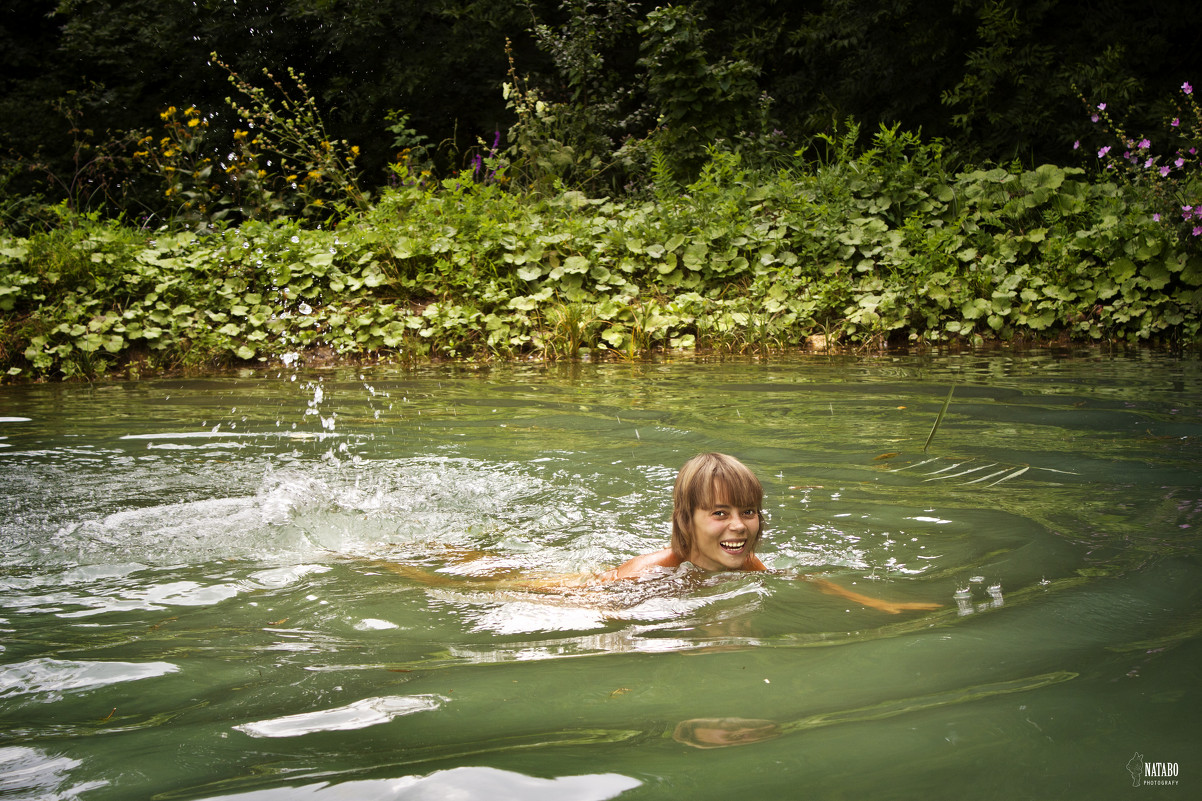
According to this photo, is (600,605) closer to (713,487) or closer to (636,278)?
(713,487)

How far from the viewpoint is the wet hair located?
351cm

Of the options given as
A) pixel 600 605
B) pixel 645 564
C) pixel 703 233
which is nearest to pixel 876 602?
pixel 600 605

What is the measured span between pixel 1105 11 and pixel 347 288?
10.4 metres

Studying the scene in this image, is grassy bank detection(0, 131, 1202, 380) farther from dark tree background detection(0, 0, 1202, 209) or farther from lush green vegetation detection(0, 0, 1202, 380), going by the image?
dark tree background detection(0, 0, 1202, 209)

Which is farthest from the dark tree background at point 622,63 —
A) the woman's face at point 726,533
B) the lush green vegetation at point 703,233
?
the woman's face at point 726,533

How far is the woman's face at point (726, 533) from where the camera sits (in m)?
3.49

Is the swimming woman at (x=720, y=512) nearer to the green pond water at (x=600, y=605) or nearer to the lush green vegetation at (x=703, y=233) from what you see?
the green pond water at (x=600, y=605)

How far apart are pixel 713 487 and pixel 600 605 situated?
0.63 metres

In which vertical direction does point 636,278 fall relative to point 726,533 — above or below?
above

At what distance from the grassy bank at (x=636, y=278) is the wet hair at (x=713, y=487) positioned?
5771 mm

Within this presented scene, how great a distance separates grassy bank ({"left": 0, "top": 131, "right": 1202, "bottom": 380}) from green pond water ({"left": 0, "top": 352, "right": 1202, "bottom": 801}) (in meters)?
2.81

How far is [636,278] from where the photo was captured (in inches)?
412

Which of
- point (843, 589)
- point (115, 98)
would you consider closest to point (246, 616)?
→ point (843, 589)
